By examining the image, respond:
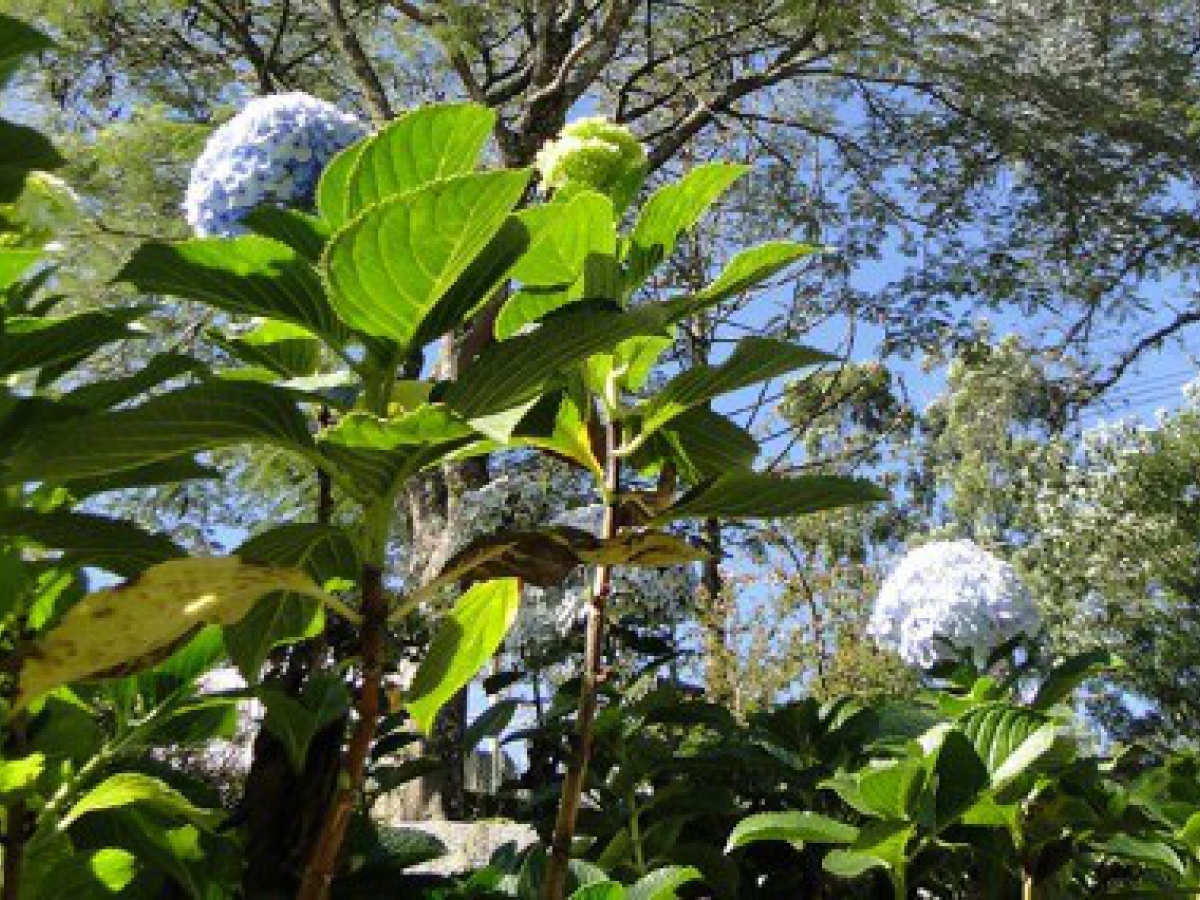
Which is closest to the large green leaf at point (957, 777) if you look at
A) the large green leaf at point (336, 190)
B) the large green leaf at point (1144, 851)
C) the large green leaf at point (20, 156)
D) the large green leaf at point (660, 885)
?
the large green leaf at point (1144, 851)

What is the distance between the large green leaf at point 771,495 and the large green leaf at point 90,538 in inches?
11.3

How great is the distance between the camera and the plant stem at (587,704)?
83 centimetres

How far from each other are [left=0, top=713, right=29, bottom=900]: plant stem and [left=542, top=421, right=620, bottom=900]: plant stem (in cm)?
29

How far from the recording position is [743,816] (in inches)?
49.9

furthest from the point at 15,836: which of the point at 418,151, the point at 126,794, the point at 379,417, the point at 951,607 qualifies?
the point at 951,607

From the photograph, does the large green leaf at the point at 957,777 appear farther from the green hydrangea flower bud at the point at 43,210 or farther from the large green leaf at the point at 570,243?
the green hydrangea flower bud at the point at 43,210

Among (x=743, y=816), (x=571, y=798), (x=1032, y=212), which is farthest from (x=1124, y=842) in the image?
(x=1032, y=212)

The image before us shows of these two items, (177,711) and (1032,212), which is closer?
(177,711)

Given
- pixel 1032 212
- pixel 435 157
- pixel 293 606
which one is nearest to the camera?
pixel 435 157

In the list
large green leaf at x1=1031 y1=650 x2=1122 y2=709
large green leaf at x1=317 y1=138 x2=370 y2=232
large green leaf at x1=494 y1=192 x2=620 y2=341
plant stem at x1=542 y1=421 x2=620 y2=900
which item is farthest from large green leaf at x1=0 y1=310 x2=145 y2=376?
large green leaf at x1=1031 y1=650 x2=1122 y2=709

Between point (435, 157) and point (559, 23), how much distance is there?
7148mm

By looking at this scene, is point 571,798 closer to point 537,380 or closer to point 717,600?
point 537,380

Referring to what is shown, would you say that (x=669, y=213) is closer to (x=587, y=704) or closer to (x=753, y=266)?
(x=753, y=266)

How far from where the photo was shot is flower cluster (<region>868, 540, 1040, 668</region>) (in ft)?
7.57
